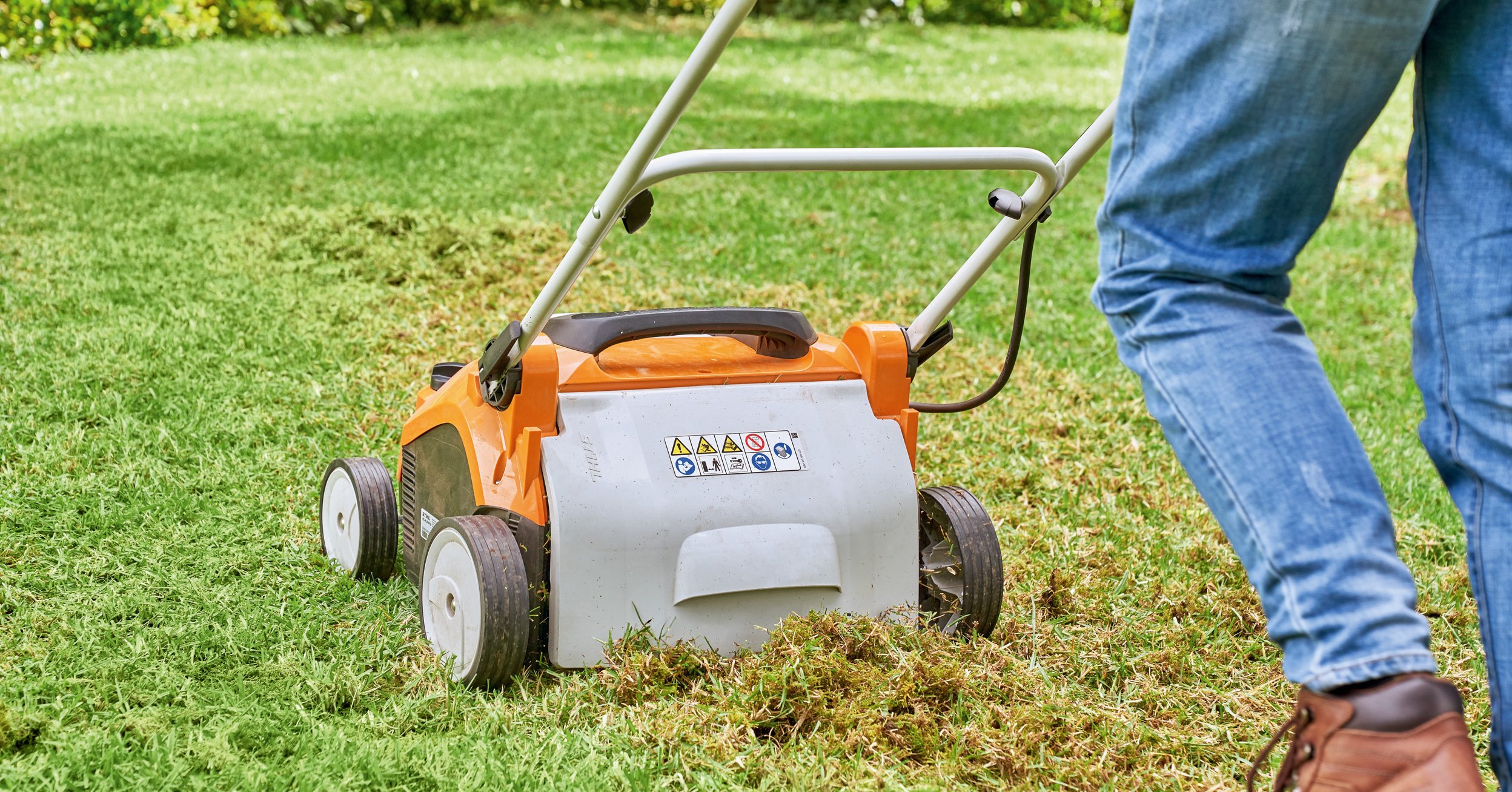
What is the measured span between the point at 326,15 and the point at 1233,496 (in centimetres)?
1079

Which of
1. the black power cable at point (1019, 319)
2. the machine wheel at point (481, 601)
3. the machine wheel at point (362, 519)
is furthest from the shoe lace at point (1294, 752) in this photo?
the machine wheel at point (362, 519)

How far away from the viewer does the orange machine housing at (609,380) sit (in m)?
1.77

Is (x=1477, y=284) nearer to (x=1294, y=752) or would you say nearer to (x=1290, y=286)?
(x=1290, y=286)

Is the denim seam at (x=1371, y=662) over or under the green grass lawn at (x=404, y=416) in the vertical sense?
over

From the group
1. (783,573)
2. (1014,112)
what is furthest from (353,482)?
(1014,112)

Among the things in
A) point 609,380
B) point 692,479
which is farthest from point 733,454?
point 609,380

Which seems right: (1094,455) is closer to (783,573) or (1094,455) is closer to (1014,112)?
(783,573)

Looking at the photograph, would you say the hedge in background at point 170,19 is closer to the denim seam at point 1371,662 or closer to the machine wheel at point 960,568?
the machine wheel at point 960,568

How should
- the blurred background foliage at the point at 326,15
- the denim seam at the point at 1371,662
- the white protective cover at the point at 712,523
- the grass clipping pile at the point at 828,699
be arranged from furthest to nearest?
1. the blurred background foliage at the point at 326,15
2. the white protective cover at the point at 712,523
3. the grass clipping pile at the point at 828,699
4. the denim seam at the point at 1371,662

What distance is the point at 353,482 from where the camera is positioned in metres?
2.19

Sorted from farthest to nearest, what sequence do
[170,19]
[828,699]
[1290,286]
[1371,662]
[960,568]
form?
[170,19] → [960,568] → [828,699] → [1290,286] → [1371,662]

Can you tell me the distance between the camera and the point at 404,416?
3.12m

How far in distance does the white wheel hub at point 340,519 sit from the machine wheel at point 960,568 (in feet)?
2.95

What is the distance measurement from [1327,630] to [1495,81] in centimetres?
48
